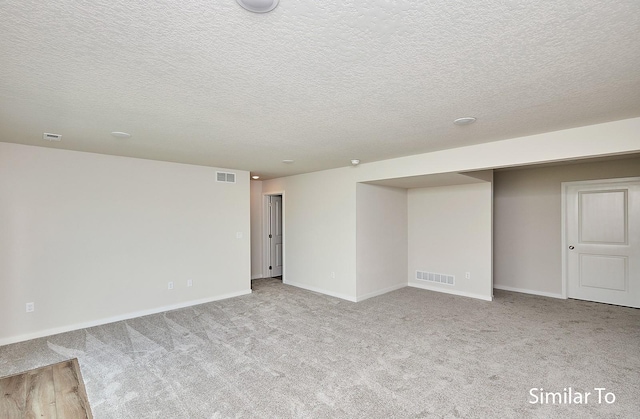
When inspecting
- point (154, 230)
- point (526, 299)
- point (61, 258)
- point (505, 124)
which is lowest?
point (526, 299)

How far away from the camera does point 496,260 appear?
600cm

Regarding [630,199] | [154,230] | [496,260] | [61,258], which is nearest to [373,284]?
[496,260]

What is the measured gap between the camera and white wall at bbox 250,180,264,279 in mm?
7105

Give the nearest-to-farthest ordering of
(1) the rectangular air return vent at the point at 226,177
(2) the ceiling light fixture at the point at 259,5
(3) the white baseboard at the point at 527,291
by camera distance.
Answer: (2) the ceiling light fixture at the point at 259,5 < (3) the white baseboard at the point at 527,291 < (1) the rectangular air return vent at the point at 226,177

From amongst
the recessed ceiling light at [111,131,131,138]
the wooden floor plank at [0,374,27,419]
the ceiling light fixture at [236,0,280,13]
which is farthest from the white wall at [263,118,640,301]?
the wooden floor plank at [0,374,27,419]

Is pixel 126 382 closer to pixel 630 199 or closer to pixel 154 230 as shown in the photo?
pixel 154 230

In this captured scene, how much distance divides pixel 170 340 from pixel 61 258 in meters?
1.85

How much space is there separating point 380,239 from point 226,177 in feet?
10.1

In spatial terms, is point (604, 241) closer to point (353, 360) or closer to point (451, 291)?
point (451, 291)

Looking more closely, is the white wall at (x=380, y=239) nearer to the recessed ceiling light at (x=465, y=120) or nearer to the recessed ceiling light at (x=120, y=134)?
the recessed ceiling light at (x=465, y=120)

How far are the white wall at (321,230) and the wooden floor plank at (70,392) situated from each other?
147 inches

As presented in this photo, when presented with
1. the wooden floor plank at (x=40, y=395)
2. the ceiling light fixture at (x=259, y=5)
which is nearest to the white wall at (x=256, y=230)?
the wooden floor plank at (x=40, y=395)

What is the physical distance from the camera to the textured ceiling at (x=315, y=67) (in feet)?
4.51

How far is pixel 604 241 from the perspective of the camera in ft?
16.3
